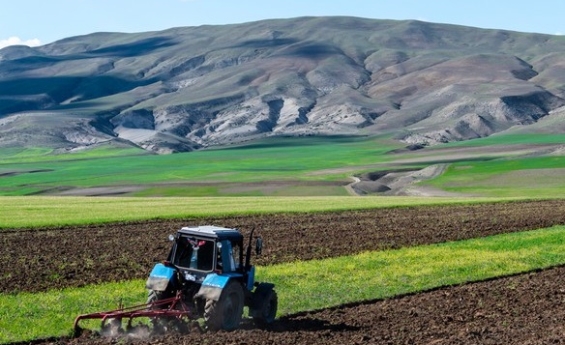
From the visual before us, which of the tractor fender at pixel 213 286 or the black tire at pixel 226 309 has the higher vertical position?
the tractor fender at pixel 213 286

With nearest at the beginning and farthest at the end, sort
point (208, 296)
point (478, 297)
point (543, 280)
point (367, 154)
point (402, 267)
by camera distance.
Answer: point (208, 296)
point (478, 297)
point (543, 280)
point (402, 267)
point (367, 154)

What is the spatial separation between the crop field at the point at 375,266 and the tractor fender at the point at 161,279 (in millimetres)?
1315

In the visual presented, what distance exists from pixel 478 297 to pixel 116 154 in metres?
170

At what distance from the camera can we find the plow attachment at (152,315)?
1990cm

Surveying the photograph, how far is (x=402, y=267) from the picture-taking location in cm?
3369

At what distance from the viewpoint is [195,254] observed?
845 inches

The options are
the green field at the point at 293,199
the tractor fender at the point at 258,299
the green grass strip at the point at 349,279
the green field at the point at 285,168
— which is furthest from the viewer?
the green field at the point at 285,168

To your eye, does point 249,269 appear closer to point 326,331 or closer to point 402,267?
point 326,331

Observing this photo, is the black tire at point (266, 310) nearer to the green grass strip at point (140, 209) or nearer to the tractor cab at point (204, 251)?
the tractor cab at point (204, 251)

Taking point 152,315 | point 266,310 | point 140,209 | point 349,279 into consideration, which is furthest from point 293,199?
point 152,315

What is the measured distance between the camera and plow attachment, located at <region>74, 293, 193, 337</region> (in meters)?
Result: 19.9

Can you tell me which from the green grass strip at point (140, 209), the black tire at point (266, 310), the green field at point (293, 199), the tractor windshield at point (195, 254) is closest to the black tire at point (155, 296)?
the tractor windshield at point (195, 254)

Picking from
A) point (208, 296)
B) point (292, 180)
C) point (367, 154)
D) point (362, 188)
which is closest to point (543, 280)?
point (208, 296)

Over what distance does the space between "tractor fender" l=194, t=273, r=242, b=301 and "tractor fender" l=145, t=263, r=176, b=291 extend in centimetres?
82
